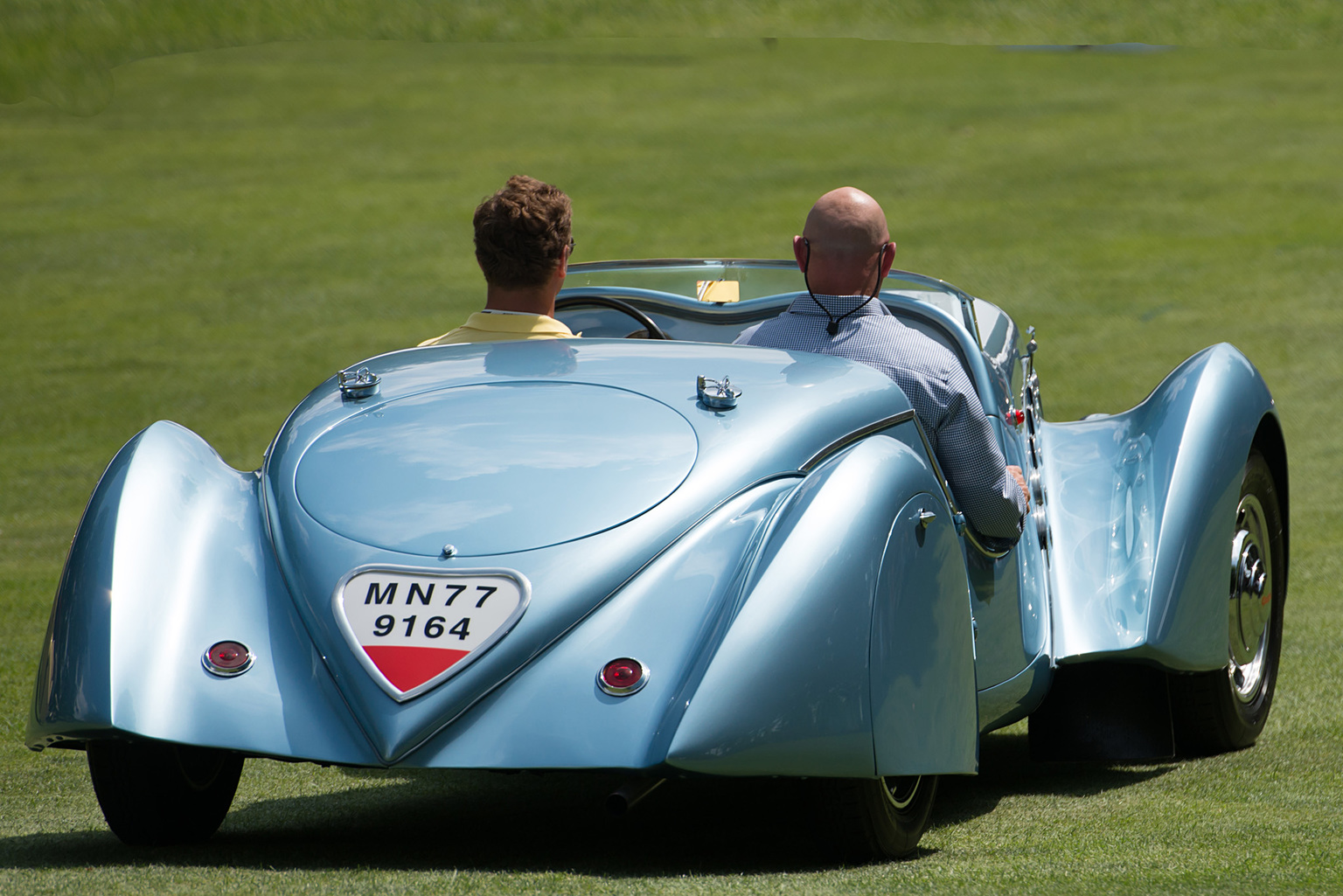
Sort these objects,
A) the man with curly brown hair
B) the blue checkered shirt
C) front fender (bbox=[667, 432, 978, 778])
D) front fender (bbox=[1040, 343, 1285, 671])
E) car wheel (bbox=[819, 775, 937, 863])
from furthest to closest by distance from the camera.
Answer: front fender (bbox=[1040, 343, 1285, 671]), the man with curly brown hair, the blue checkered shirt, car wheel (bbox=[819, 775, 937, 863]), front fender (bbox=[667, 432, 978, 778])

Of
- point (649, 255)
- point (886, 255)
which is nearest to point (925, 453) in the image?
point (886, 255)

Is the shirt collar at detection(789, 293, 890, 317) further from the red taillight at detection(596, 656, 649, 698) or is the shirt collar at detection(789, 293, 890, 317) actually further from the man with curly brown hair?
the red taillight at detection(596, 656, 649, 698)

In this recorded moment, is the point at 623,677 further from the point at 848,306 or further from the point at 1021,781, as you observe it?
the point at 1021,781

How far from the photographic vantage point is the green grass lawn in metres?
3.51

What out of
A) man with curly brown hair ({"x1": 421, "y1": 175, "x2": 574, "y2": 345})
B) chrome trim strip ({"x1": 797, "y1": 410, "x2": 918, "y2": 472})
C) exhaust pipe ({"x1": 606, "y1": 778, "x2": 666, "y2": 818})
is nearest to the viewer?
exhaust pipe ({"x1": 606, "y1": 778, "x2": 666, "y2": 818})

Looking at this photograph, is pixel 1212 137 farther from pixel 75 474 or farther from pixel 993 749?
pixel 993 749

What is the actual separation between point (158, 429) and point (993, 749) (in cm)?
280

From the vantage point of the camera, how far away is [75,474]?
9.36 meters

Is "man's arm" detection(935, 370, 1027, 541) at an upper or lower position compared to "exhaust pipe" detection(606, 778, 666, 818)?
upper

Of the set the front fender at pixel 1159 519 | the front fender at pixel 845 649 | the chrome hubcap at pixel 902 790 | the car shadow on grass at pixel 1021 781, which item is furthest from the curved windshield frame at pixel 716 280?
the chrome hubcap at pixel 902 790

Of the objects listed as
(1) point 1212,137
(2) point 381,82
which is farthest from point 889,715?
(2) point 381,82

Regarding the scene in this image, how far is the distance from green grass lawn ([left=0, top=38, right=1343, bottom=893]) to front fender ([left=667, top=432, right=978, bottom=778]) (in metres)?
0.26

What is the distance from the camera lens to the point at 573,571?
3168mm

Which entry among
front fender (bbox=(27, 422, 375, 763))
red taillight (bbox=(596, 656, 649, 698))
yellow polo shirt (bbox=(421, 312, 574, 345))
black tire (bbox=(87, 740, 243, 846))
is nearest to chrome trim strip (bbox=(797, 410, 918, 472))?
red taillight (bbox=(596, 656, 649, 698))
